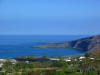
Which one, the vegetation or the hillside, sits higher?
the hillside

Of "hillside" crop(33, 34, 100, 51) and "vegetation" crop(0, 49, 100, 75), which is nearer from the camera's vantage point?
"vegetation" crop(0, 49, 100, 75)

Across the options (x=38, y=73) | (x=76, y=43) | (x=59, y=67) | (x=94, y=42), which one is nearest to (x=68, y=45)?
(x=76, y=43)

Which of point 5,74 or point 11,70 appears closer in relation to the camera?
point 5,74

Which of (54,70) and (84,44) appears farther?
(84,44)

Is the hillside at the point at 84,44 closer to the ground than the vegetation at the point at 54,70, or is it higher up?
higher up

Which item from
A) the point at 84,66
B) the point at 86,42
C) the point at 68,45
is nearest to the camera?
the point at 84,66

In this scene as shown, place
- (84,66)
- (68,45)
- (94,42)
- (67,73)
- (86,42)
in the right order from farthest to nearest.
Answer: (68,45), (86,42), (94,42), (84,66), (67,73)

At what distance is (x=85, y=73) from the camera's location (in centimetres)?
1316

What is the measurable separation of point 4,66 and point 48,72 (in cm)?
334

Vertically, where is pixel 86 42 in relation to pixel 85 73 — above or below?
above

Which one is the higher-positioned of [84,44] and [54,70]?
[84,44]

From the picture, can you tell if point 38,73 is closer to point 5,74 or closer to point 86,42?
point 5,74

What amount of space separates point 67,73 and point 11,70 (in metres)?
2.69

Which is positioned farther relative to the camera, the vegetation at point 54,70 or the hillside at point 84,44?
the hillside at point 84,44
